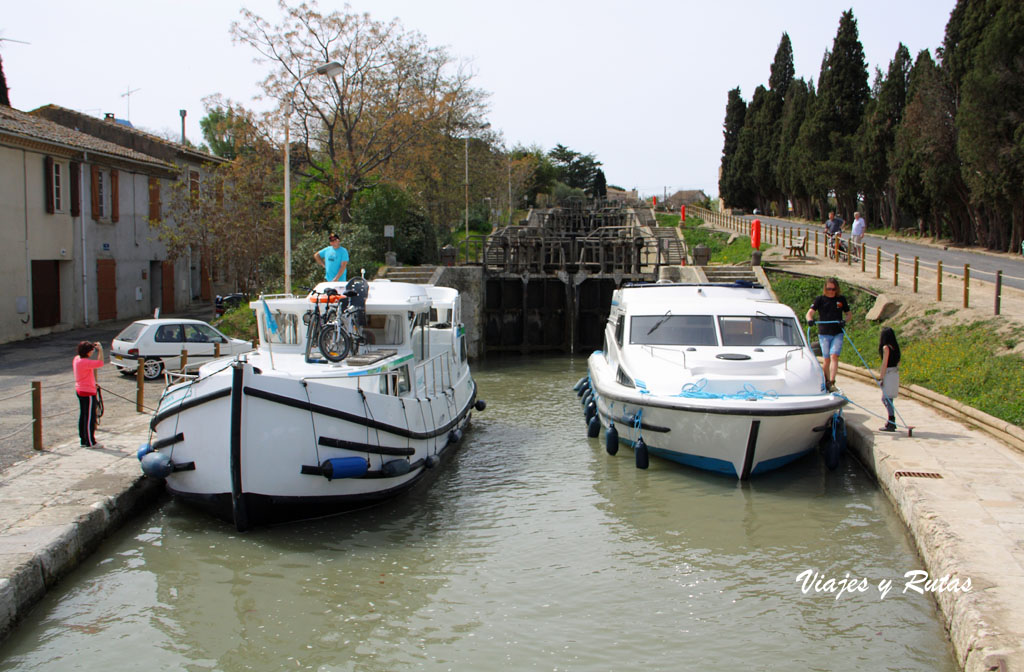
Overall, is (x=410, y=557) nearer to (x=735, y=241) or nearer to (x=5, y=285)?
(x=5, y=285)

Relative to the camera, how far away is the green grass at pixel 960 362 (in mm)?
12539

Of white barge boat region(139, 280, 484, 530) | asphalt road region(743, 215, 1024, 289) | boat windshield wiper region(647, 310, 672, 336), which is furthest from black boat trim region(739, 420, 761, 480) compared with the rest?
asphalt road region(743, 215, 1024, 289)

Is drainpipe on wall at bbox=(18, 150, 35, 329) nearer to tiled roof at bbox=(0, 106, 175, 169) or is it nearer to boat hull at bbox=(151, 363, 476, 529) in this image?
tiled roof at bbox=(0, 106, 175, 169)

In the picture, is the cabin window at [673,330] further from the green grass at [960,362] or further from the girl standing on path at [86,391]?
the girl standing on path at [86,391]

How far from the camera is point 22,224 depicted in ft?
76.5

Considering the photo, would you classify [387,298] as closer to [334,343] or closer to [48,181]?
[334,343]

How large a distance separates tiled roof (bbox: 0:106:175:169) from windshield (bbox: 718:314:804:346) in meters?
18.8

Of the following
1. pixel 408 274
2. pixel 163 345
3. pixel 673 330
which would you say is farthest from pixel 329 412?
pixel 408 274

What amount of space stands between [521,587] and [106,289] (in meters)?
23.7

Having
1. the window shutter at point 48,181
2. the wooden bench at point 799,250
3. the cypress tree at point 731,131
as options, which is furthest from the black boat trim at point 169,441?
the cypress tree at point 731,131

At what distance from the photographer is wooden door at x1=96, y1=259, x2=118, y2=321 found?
27156 mm

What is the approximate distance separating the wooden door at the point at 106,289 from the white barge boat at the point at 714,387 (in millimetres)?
19067

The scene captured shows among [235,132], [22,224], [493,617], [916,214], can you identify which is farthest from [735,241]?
[493,617]

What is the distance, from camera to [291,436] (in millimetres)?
9180
